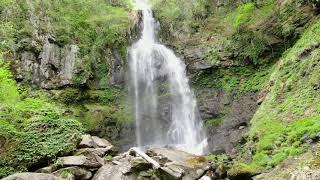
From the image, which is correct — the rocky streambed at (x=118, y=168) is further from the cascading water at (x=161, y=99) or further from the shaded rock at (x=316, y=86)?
the cascading water at (x=161, y=99)

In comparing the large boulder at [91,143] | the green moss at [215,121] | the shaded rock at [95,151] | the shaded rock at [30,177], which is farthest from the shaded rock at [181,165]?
the green moss at [215,121]

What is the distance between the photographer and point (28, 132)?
12859 mm


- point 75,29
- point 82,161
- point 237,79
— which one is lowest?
point 82,161

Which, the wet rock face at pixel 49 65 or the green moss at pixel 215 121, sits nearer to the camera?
the green moss at pixel 215 121

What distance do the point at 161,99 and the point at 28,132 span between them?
10573mm

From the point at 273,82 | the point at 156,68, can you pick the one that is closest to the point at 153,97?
the point at 156,68

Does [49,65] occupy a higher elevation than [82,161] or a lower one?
higher

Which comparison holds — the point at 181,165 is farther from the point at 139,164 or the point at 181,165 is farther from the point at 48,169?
the point at 48,169

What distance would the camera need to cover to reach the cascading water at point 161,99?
20062 millimetres

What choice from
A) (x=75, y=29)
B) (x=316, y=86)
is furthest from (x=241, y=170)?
(x=75, y=29)

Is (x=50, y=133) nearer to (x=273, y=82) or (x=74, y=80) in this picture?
(x=74, y=80)

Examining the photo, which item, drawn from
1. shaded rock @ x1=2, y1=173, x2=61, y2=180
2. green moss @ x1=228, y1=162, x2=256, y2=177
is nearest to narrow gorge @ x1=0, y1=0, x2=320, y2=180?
green moss @ x1=228, y1=162, x2=256, y2=177

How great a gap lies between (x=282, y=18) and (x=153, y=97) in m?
9.63

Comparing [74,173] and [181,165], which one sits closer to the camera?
[74,173]
